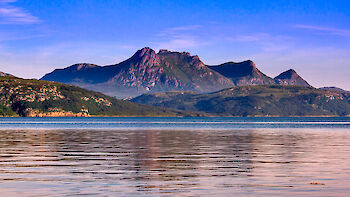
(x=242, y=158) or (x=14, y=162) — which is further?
(x=242, y=158)

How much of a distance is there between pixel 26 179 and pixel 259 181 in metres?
15.5

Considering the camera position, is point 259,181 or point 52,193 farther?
point 259,181

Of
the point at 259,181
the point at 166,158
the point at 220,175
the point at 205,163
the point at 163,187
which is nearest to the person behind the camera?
the point at 163,187

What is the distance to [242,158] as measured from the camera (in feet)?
172

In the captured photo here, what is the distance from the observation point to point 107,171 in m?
40.2

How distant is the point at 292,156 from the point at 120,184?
2720cm

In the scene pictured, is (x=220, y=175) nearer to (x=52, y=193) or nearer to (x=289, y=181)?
(x=289, y=181)

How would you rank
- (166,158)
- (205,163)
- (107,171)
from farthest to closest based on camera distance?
(166,158) < (205,163) < (107,171)

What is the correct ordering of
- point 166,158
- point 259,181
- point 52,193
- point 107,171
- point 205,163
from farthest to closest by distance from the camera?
point 166,158 < point 205,163 < point 107,171 < point 259,181 < point 52,193

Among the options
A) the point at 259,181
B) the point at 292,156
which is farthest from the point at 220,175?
the point at 292,156

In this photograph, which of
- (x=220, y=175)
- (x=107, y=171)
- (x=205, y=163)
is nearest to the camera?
(x=220, y=175)

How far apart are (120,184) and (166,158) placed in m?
19.3

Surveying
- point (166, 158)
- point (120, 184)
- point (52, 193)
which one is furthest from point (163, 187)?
point (166, 158)

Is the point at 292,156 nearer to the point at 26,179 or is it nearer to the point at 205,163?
the point at 205,163
